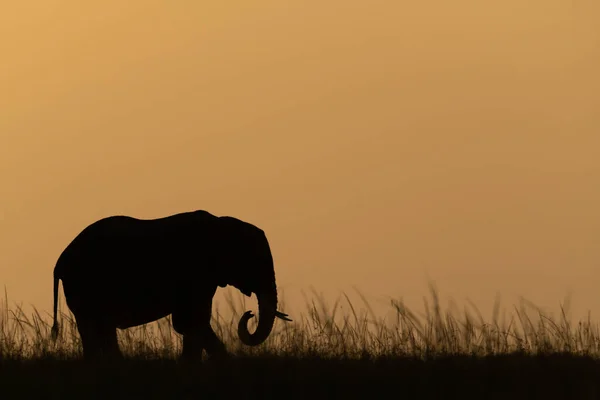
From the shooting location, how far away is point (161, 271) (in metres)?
13.1

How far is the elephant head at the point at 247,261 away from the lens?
13.4m

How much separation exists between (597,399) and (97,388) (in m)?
4.00

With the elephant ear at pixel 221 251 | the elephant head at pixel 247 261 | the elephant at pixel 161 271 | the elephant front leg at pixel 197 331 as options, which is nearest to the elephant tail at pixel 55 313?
the elephant at pixel 161 271

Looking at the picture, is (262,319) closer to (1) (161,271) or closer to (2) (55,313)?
(1) (161,271)

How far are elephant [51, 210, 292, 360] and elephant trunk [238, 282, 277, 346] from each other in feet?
0.04

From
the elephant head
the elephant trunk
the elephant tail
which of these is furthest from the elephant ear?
the elephant tail

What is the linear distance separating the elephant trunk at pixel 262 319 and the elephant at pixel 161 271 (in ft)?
0.04

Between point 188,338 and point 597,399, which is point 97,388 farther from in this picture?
point 597,399

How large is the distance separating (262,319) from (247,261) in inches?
37.5

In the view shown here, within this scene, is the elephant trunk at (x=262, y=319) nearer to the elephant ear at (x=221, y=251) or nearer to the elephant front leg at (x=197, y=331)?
the elephant front leg at (x=197, y=331)

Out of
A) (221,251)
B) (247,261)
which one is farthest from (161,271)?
(247,261)

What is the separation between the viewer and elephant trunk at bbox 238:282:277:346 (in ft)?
39.5

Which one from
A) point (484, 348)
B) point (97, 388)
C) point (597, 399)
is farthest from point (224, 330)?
point (597, 399)

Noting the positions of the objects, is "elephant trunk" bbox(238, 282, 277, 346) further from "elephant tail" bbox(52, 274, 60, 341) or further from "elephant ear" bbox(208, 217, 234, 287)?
"elephant tail" bbox(52, 274, 60, 341)
